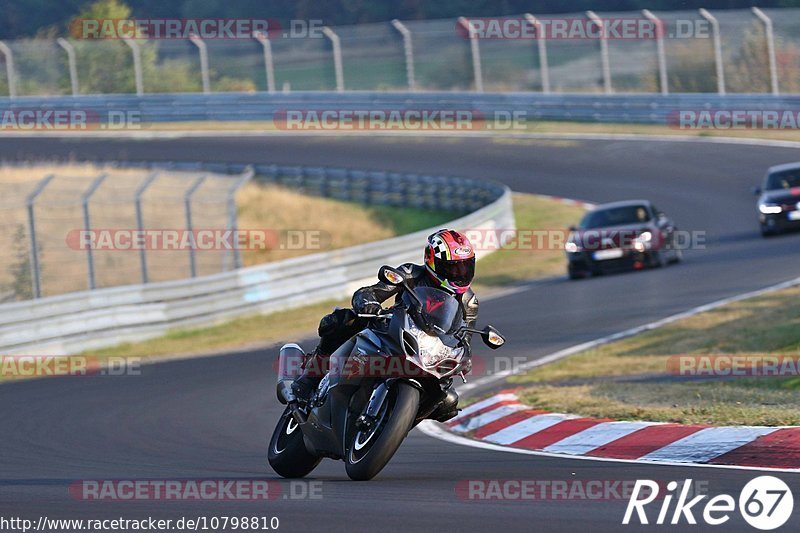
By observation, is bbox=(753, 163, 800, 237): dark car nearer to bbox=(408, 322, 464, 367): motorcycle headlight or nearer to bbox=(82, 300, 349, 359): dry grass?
bbox=(82, 300, 349, 359): dry grass

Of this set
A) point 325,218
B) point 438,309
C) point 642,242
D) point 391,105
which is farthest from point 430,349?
point 391,105

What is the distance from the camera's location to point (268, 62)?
45875 millimetres

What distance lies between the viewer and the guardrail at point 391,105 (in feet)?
127

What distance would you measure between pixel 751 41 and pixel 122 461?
32.7 m

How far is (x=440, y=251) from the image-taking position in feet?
25.6

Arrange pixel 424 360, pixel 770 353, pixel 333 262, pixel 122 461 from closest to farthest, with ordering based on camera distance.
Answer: pixel 424 360, pixel 122 461, pixel 770 353, pixel 333 262

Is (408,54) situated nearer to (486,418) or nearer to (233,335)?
(233,335)

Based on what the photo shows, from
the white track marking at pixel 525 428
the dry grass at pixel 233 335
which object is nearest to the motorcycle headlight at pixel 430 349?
the white track marking at pixel 525 428

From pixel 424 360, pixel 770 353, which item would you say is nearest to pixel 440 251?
pixel 424 360

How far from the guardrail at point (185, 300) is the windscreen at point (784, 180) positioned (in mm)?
5695

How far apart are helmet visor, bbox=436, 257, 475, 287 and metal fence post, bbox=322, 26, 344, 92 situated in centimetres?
3827

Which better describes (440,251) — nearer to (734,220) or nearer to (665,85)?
(734,220)

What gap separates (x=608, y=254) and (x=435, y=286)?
16.0 m

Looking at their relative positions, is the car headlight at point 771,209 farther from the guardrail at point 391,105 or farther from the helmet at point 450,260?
the helmet at point 450,260
